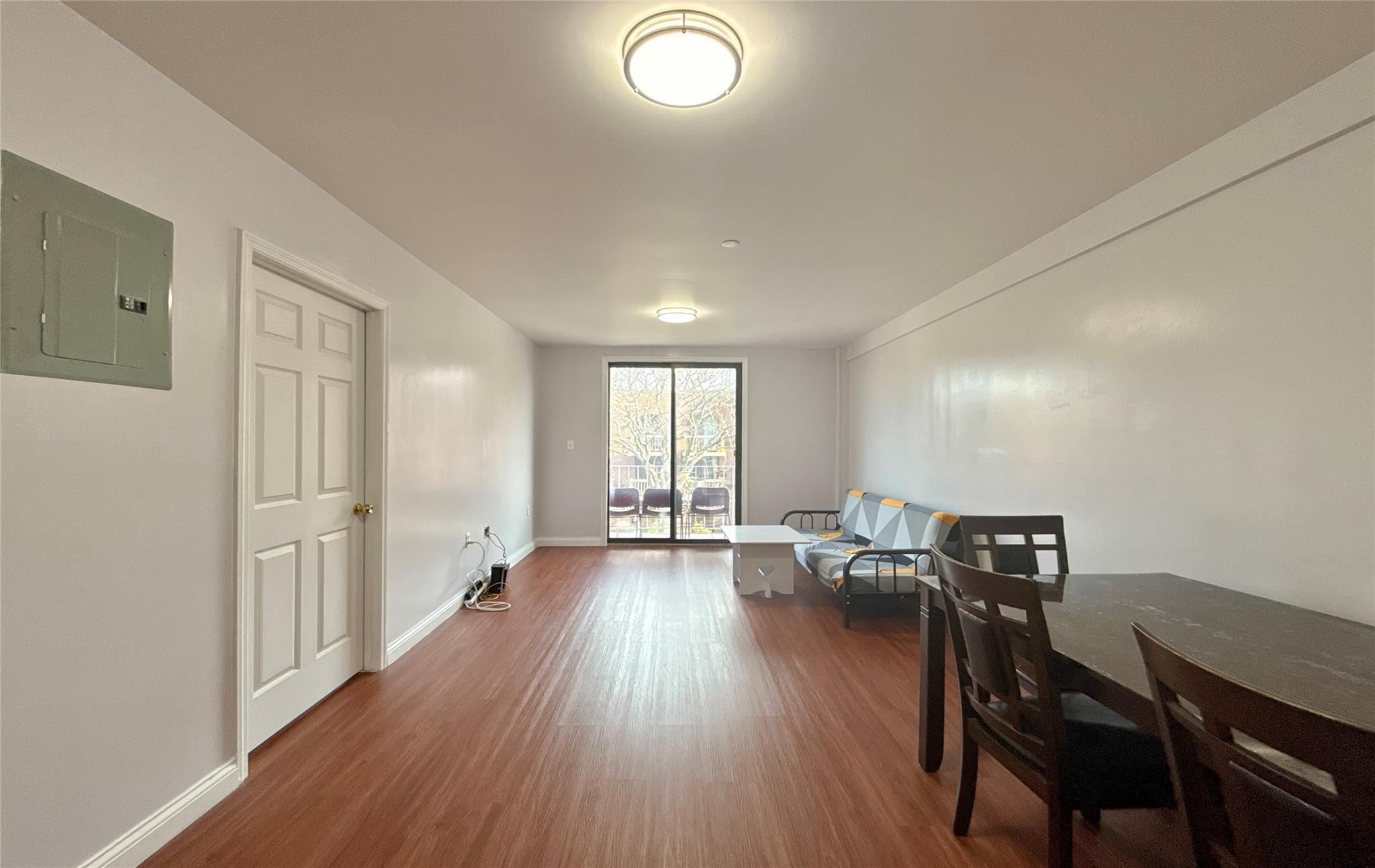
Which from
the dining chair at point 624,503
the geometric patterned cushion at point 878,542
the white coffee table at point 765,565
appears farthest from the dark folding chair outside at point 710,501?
the white coffee table at point 765,565

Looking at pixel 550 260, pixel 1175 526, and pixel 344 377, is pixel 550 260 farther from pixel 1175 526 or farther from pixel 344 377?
pixel 1175 526

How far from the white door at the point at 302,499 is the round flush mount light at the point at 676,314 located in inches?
93.6

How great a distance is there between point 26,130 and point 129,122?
31 cm

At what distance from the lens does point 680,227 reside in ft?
9.37

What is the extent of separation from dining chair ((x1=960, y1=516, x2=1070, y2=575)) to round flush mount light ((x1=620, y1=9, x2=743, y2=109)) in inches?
72.2

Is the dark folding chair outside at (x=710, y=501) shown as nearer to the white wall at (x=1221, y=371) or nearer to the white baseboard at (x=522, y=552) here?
the white baseboard at (x=522, y=552)

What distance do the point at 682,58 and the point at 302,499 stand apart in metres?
2.47

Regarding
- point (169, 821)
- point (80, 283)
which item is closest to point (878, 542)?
point (169, 821)

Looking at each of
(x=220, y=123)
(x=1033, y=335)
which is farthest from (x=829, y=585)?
(x=220, y=123)

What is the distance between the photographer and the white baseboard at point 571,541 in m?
6.64

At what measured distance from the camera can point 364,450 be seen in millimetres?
2973

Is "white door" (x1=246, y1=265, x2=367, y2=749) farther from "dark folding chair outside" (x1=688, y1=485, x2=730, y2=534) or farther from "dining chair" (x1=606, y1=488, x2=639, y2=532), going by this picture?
"dark folding chair outside" (x1=688, y1=485, x2=730, y2=534)

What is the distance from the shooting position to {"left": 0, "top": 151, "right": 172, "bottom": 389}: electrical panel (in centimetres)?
131

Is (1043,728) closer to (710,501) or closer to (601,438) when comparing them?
(710,501)
